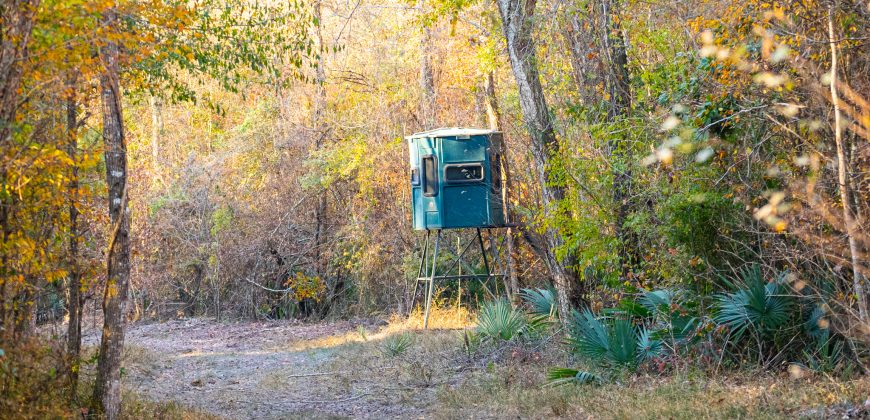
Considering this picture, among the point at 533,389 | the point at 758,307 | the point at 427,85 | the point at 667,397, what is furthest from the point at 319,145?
the point at 667,397

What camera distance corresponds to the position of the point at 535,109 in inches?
485

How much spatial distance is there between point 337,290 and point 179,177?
5030mm

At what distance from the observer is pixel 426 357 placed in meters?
12.3

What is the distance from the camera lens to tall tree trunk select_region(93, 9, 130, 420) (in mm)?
7457

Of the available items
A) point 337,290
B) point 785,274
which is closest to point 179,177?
point 337,290

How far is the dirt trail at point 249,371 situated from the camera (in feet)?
33.2

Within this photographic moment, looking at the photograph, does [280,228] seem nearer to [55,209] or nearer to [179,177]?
[179,177]

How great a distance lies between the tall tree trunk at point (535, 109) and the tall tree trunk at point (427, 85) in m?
6.36

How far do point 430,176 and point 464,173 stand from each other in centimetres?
58

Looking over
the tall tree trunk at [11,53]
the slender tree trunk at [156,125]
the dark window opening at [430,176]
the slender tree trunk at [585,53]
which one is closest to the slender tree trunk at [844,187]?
the slender tree trunk at [585,53]

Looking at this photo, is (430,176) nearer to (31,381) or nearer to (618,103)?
(618,103)

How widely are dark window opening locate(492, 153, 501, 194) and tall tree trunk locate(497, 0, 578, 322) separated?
2.16m

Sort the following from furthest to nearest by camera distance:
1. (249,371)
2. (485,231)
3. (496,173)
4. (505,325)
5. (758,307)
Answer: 1. (485,231)
2. (496,173)
3. (249,371)
4. (505,325)
5. (758,307)

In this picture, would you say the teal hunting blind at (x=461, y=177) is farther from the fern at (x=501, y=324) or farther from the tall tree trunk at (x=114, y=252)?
the tall tree trunk at (x=114, y=252)
